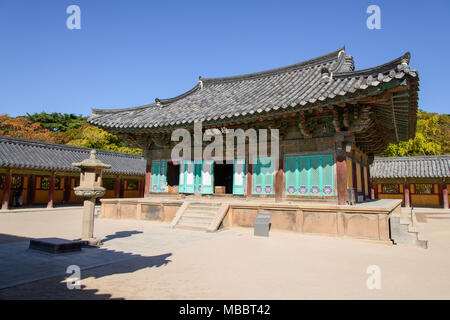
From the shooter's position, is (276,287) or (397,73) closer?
(276,287)

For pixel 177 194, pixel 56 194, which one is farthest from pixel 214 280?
pixel 56 194

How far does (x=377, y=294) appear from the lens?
3885mm

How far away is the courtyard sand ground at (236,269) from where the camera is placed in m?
3.84

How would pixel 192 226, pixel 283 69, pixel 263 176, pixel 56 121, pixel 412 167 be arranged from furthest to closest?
pixel 56 121 < pixel 412 167 < pixel 283 69 < pixel 263 176 < pixel 192 226

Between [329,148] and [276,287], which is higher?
[329,148]

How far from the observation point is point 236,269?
16.4ft

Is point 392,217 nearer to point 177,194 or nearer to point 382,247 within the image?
point 382,247

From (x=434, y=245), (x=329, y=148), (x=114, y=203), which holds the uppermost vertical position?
(x=329, y=148)

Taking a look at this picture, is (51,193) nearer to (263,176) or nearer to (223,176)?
(223,176)

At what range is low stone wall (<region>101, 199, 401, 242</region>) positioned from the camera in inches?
311

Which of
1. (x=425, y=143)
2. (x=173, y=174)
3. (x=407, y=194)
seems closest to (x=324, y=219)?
(x=173, y=174)

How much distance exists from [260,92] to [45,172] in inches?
725

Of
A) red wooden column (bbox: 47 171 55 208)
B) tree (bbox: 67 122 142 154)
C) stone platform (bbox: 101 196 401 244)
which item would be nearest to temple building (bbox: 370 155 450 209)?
stone platform (bbox: 101 196 401 244)
